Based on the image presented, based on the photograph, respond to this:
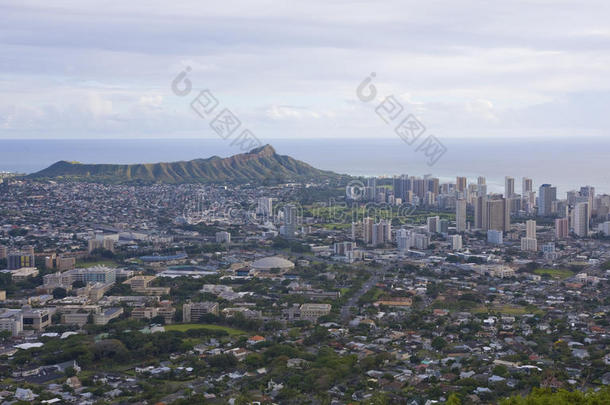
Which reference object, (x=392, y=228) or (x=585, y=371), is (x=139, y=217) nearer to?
(x=392, y=228)

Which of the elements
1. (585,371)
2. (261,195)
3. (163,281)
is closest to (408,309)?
(585,371)

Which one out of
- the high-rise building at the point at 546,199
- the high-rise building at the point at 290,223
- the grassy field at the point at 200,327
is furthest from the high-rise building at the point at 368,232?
the grassy field at the point at 200,327

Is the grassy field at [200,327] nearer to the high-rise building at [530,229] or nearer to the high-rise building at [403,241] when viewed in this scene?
the high-rise building at [403,241]

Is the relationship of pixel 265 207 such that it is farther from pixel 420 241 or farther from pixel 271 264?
pixel 271 264

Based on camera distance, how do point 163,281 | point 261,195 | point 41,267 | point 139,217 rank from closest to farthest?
point 163,281 → point 41,267 → point 139,217 → point 261,195

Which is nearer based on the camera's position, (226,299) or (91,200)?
(226,299)
